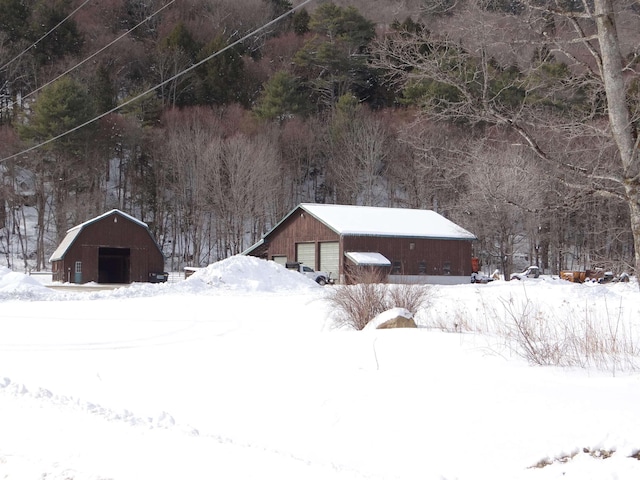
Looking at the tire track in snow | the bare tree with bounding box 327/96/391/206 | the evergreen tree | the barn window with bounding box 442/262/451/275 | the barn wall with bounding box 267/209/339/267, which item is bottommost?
the tire track in snow

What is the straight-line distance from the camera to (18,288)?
26.4 m

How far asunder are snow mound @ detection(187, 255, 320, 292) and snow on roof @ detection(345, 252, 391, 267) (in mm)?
6899

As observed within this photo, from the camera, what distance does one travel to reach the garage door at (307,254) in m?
44.9

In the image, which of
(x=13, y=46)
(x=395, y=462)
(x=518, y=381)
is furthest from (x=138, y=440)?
(x=13, y=46)

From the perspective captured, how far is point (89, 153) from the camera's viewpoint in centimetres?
5822

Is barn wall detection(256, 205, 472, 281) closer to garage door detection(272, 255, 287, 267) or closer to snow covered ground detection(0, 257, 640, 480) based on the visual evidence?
garage door detection(272, 255, 287, 267)

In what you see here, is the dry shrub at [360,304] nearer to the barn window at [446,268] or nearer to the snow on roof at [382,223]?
the snow on roof at [382,223]

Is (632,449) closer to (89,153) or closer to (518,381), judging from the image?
(518,381)

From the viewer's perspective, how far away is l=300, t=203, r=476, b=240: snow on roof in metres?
43.0

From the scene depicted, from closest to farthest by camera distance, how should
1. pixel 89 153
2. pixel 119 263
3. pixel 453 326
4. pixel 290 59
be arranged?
pixel 453 326 < pixel 119 263 < pixel 89 153 < pixel 290 59

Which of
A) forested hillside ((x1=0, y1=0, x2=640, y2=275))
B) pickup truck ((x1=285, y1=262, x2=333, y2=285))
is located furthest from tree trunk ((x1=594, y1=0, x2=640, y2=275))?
forested hillside ((x1=0, y1=0, x2=640, y2=275))

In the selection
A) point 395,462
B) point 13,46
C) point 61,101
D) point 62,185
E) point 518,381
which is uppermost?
point 13,46

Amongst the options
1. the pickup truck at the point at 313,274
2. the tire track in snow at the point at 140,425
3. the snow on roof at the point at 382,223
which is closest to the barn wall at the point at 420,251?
the snow on roof at the point at 382,223

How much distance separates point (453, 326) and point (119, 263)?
131 ft
